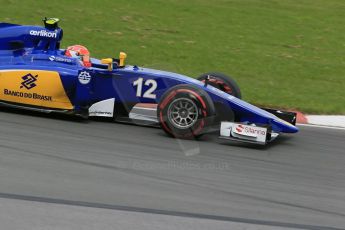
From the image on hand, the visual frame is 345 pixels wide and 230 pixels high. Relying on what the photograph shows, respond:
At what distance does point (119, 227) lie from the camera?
15.2ft

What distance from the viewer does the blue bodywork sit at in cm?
743

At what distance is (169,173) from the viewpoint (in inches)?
238

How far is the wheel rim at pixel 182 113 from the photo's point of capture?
7.18 meters

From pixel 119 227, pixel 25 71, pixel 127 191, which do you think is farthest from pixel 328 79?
pixel 119 227

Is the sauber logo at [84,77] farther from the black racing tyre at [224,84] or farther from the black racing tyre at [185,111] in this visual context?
the black racing tyre at [224,84]

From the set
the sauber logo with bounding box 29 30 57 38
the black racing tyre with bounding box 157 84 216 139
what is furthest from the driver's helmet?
the black racing tyre with bounding box 157 84 216 139

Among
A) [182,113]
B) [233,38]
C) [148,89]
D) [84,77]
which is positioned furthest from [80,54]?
[233,38]

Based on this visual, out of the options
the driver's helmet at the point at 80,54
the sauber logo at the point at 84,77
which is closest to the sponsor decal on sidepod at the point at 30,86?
the sauber logo at the point at 84,77

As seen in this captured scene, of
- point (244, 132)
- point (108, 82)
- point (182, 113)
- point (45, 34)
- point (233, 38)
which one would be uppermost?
point (45, 34)

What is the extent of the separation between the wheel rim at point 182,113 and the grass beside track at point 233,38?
2.70 metres

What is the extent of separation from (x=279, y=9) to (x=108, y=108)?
11293 mm

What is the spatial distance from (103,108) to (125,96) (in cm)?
32

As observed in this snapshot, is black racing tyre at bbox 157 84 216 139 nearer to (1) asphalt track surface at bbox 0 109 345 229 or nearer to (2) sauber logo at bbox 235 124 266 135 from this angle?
(1) asphalt track surface at bbox 0 109 345 229

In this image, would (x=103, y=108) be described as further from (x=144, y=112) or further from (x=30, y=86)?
(x=30, y=86)
